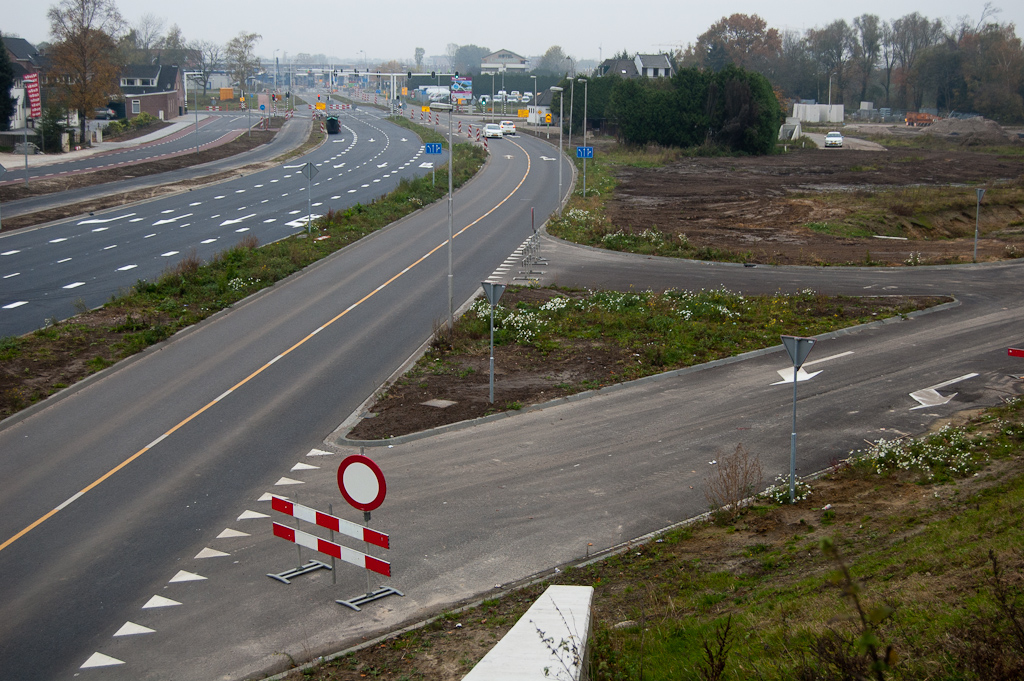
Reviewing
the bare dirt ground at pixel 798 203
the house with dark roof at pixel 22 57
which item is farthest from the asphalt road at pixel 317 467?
the house with dark roof at pixel 22 57

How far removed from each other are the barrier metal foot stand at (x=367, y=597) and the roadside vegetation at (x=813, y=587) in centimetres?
91

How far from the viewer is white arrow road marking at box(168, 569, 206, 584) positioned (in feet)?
37.8

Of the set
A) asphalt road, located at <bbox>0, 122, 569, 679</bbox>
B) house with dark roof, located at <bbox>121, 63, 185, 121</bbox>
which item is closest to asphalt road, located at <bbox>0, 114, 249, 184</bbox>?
house with dark roof, located at <bbox>121, 63, 185, 121</bbox>

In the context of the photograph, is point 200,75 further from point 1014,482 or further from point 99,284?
point 1014,482

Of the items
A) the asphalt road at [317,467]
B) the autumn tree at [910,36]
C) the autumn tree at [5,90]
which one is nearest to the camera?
the asphalt road at [317,467]

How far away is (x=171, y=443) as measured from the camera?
16.5 meters

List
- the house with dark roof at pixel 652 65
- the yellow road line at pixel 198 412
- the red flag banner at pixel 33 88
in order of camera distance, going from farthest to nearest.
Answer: the house with dark roof at pixel 652 65 → the red flag banner at pixel 33 88 → the yellow road line at pixel 198 412

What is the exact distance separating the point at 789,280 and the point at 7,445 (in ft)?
76.7

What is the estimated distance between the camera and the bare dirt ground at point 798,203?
35.8 m

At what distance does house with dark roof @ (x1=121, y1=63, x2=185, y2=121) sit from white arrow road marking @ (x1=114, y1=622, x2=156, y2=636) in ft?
340

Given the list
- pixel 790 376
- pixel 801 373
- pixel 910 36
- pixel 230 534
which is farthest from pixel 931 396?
pixel 910 36

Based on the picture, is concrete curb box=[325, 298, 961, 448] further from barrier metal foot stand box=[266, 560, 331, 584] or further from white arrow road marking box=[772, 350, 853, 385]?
barrier metal foot stand box=[266, 560, 331, 584]

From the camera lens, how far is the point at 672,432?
1672 cm

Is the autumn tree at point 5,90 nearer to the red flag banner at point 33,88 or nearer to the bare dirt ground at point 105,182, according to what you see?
the red flag banner at point 33,88
